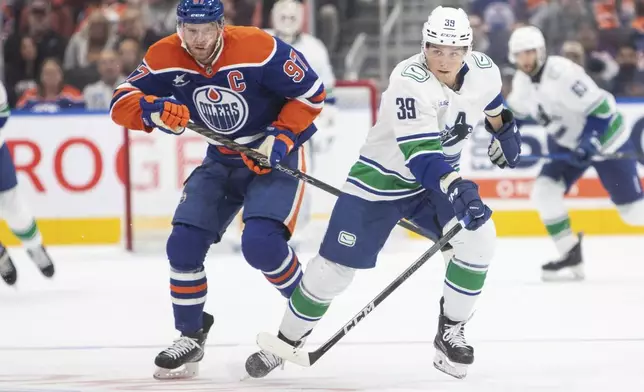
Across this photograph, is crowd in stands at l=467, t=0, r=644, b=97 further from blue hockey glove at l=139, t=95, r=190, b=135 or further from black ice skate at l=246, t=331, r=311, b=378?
black ice skate at l=246, t=331, r=311, b=378

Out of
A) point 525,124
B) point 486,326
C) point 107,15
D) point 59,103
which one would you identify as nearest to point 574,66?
point 525,124

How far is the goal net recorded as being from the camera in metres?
7.47

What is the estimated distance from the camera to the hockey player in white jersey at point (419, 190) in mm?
3570

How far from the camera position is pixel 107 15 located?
9.27m

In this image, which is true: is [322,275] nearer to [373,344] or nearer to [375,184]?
[375,184]

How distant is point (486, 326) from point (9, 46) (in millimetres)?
5246

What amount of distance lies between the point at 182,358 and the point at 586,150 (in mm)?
2967

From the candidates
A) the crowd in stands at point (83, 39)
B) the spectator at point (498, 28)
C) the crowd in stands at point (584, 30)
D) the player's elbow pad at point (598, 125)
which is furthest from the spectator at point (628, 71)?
the player's elbow pad at point (598, 125)

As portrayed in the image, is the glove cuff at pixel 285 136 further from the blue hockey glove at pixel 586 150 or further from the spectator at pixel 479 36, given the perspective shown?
the spectator at pixel 479 36

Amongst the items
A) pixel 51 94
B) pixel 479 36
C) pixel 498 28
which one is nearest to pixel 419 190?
pixel 51 94

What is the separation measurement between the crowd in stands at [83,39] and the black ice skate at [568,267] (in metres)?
3.23

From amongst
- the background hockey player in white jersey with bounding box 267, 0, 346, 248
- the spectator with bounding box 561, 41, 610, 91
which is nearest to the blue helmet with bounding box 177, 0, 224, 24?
the background hockey player in white jersey with bounding box 267, 0, 346, 248

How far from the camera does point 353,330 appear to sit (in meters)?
4.71

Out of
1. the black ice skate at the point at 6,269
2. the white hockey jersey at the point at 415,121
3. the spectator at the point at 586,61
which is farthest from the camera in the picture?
the spectator at the point at 586,61
